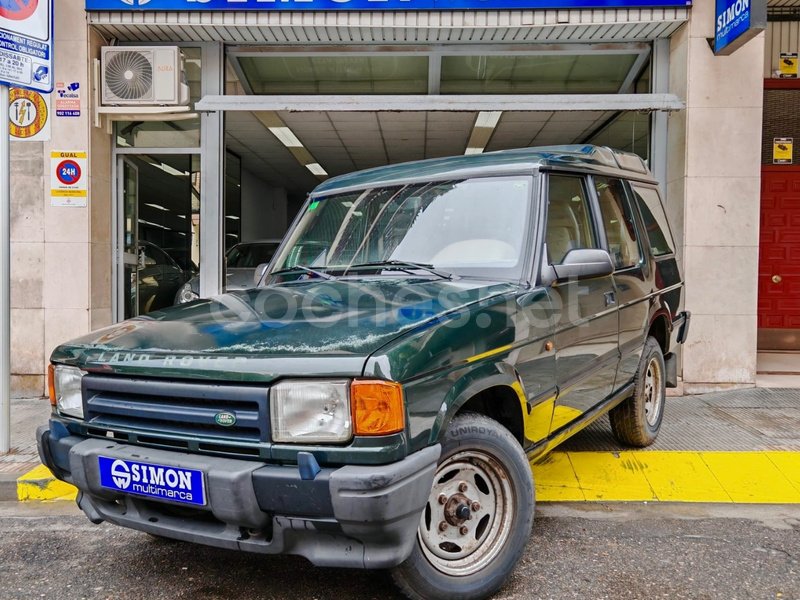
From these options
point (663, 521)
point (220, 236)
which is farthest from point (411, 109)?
point (663, 521)

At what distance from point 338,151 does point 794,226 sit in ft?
28.5

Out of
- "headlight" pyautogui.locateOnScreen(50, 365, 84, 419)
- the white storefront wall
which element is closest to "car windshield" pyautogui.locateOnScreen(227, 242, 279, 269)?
the white storefront wall

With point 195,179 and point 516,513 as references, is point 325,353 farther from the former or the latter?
point 195,179

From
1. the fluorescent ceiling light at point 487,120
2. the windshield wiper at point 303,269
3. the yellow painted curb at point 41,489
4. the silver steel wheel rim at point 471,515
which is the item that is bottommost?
the yellow painted curb at point 41,489

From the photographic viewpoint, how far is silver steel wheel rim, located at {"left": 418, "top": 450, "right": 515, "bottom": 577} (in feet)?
7.93

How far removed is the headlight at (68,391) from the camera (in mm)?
2592

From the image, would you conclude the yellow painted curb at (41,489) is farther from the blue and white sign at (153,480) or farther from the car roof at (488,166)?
the car roof at (488,166)

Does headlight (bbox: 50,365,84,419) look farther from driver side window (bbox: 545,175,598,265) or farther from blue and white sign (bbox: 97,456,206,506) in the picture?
driver side window (bbox: 545,175,598,265)

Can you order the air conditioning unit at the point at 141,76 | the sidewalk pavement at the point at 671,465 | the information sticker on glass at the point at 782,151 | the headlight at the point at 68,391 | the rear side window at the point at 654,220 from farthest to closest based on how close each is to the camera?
the information sticker on glass at the point at 782,151
the air conditioning unit at the point at 141,76
the rear side window at the point at 654,220
the sidewalk pavement at the point at 671,465
the headlight at the point at 68,391

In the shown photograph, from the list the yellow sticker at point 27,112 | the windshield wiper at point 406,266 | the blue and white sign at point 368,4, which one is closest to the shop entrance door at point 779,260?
the blue and white sign at point 368,4

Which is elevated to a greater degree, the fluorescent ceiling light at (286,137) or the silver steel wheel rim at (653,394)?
the fluorescent ceiling light at (286,137)

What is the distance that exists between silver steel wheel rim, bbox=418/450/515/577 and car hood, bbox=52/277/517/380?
588 millimetres

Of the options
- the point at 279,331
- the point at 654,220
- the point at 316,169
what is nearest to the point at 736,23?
the point at 654,220

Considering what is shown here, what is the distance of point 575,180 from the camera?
3.52 m
